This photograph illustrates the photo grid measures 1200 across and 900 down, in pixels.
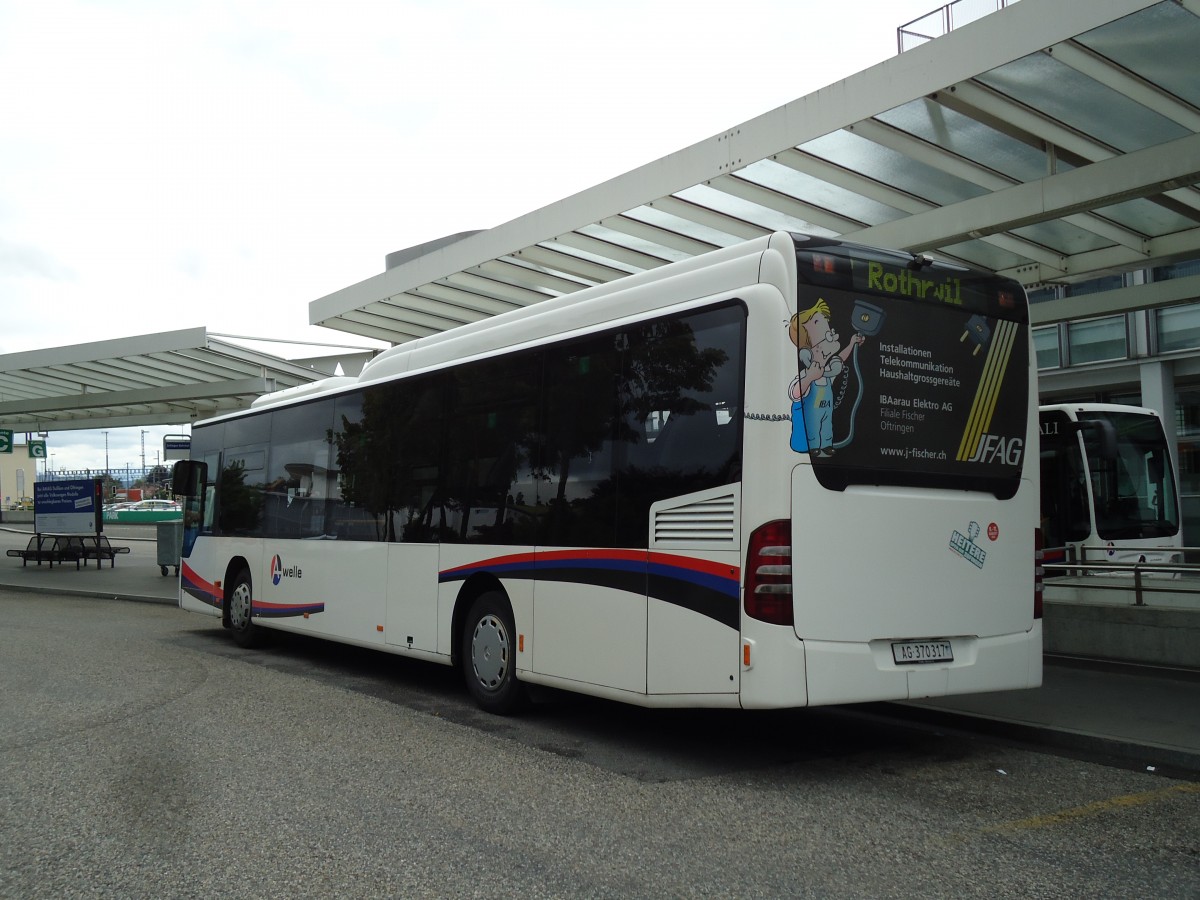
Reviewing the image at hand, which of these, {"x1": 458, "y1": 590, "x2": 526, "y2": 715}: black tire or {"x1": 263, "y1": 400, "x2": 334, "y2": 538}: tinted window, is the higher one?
{"x1": 263, "y1": 400, "x2": 334, "y2": 538}: tinted window

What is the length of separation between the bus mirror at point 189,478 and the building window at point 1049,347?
16963mm

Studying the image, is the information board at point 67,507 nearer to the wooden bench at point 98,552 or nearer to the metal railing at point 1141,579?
the wooden bench at point 98,552

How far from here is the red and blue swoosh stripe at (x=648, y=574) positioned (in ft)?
21.7

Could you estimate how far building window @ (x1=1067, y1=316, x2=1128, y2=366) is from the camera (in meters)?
22.1

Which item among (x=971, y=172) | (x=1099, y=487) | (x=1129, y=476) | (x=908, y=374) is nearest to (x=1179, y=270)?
(x=1129, y=476)

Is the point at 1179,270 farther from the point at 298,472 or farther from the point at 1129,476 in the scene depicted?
the point at 298,472

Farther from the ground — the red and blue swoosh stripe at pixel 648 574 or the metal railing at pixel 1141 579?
the red and blue swoosh stripe at pixel 648 574

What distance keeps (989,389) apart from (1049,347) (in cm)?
1771

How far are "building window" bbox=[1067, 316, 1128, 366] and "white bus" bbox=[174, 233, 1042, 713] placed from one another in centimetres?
1626

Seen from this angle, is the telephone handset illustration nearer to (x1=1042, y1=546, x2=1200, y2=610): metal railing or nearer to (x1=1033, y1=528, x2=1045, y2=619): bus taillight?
(x1=1033, y1=528, x2=1045, y2=619): bus taillight

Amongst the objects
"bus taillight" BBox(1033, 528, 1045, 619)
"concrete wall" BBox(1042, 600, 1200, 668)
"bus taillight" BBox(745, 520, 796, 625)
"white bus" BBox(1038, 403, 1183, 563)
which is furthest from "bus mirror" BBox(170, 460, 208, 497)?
"white bus" BBox(1038, 403, 1183, 563)

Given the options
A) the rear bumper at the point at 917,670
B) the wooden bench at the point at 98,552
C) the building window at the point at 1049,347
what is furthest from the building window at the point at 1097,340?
the wooden bench at the point at 98,552

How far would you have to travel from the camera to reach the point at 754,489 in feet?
21.2

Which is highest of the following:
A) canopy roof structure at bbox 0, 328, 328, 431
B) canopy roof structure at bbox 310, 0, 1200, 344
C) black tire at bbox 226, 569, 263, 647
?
canopy roof structure at bbox 310, 0, 1200, 344
